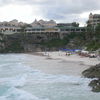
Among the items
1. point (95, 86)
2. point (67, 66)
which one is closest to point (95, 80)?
point (95, 86)

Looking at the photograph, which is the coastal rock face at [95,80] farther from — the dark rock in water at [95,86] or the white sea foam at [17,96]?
the white sea foam at [17,96]

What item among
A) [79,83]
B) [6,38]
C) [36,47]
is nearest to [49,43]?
[36,47]

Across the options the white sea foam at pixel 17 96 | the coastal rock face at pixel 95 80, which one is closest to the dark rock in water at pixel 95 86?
the coastal rock face at pixel 95 80

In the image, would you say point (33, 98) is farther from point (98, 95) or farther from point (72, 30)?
point (72, 30)

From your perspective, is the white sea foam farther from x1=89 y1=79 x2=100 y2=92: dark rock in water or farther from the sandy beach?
the sandy beach

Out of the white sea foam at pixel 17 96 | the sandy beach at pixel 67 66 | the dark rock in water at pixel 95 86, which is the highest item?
the dark rock in water at pixel 95 86

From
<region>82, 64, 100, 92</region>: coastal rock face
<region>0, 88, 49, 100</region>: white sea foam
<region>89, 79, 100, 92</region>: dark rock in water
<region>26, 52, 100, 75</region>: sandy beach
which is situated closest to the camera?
<region>0, 88, 49, 100</region>: white sea foam

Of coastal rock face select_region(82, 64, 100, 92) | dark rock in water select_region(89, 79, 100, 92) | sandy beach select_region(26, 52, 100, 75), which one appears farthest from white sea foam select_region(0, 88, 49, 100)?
sandy beach select_region(26, 52, 100, 75)

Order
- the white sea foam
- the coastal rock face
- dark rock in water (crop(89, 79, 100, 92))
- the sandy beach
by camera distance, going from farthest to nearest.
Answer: the sandy beach
the coastal rock face
dark rock in water (crop(89, 79, 100, 92))
the white sea foam

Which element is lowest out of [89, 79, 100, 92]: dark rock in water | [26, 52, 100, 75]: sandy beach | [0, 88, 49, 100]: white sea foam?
[26, 52, 100, 75]: sandy beach

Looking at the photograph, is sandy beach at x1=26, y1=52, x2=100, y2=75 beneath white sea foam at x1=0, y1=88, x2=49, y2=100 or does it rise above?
beneath

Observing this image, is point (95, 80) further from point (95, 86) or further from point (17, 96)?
point (17, 96)

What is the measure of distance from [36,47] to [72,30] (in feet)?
51.0

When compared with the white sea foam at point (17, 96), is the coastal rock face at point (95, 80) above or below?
above
